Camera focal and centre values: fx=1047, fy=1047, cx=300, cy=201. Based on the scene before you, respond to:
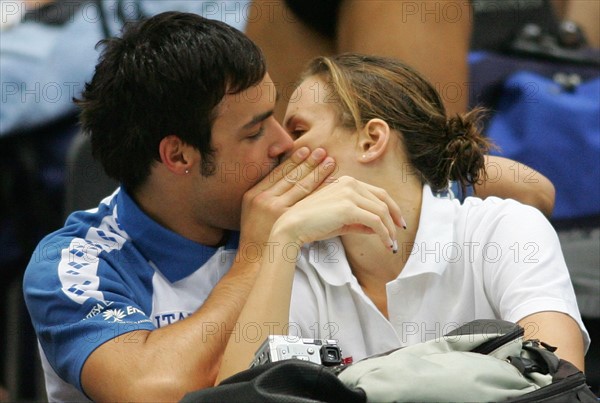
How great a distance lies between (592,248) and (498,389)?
1050 millimetres

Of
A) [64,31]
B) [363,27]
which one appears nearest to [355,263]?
[363,27]

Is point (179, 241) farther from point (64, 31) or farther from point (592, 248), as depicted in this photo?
point (64, 31)

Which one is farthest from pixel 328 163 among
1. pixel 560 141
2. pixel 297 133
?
pixel 560 141

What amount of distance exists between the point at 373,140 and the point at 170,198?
15.8 inches

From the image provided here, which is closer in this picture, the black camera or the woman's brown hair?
the black camera

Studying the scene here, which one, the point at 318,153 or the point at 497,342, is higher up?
the point at 318,153

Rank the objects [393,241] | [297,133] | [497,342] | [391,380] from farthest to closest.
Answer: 1. [297,133]
2. [393,241]
3. [497,342]
4. [391,380]

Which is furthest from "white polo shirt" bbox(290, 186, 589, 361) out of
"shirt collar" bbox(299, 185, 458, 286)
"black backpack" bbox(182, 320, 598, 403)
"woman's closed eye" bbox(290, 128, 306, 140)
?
"black backpack" bbox(182, 320, 598, 403)

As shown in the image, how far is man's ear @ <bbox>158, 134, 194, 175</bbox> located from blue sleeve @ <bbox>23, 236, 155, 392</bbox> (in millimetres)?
192

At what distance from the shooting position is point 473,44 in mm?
3236

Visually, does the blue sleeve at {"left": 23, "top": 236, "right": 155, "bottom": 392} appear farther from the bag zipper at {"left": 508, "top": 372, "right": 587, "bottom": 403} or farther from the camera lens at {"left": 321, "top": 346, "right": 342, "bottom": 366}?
the bag zipper at {"left": 508, "top": 372, "right": 587, "bottom": 403}

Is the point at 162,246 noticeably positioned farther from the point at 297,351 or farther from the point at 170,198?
the point at 297,351

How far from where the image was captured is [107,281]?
5.99ft

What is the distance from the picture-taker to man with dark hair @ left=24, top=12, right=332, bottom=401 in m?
1.81
